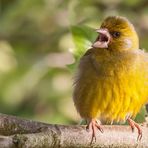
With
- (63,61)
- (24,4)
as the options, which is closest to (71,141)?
(24,4)

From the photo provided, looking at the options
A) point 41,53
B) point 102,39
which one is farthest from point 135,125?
point 41,53

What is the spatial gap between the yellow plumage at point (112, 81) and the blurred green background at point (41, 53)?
0.90m

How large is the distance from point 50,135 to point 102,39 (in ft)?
3.66

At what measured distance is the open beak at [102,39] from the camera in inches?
143

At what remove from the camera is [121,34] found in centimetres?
390

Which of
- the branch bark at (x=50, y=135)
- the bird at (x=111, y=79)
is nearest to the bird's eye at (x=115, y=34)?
the bird at (x=111, y=79)

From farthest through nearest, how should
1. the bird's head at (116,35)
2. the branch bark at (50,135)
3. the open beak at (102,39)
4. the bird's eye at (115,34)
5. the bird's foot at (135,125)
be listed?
the bird's eye at (115,34) < the bird's head at (116,35) < the open beak at (102,39) < the bird's foot at (135,125) < the branch bark at (50,135)

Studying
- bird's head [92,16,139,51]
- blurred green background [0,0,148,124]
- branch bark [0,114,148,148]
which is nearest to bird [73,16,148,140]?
bird's head [92,16,139,51]

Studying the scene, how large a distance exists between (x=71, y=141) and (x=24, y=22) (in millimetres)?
2907

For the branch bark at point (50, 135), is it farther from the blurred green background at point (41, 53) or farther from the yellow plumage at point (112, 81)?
the blurred green background at point (41, 53)

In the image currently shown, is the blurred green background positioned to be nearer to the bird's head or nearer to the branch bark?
the bird's head

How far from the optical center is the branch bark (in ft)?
8.32

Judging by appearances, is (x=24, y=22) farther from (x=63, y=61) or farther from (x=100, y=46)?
(x=100, y=46)

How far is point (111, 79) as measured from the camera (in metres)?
3.68
